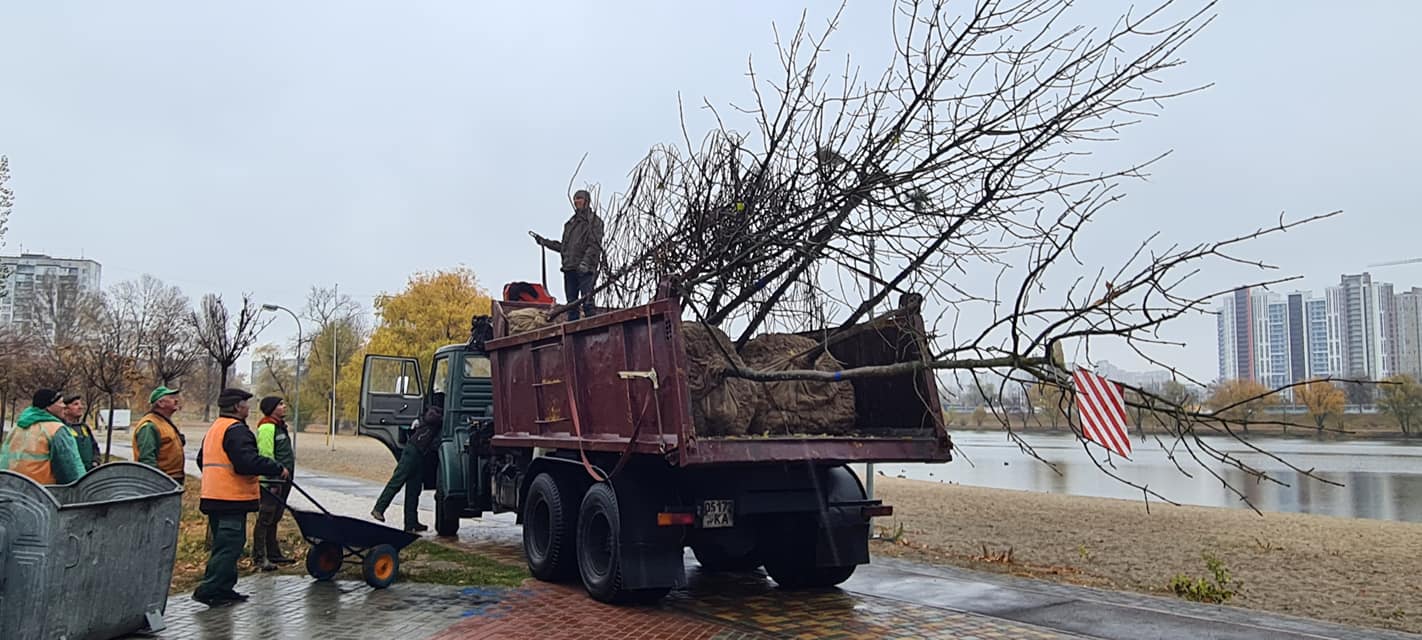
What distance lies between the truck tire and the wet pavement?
0.36 feet

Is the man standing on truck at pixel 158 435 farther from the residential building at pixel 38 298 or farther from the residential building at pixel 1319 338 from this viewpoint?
the residential building at pixel 1319 338

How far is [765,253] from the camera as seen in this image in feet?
27.4

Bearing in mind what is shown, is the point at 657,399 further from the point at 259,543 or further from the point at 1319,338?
the point at 1319,338

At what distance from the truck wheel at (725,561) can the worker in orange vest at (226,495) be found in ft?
12.3

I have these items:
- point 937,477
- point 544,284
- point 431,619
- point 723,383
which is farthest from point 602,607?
point 937,477

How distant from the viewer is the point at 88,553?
6.00 meters

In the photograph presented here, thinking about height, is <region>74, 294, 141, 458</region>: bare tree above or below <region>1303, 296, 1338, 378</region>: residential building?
below

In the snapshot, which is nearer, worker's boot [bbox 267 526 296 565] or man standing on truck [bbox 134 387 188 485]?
man standing on truck [bbox 134 387 188 485]

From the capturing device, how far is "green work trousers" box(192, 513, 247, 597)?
7.69 meters

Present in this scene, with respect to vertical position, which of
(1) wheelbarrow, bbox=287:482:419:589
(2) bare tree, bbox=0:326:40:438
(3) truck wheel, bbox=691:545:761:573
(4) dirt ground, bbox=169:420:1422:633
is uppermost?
(2) bare tree, bbox=0:326:40:438

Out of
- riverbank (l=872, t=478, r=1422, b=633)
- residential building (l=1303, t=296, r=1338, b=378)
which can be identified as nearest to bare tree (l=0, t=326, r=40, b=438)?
riverbank (l=872, t=478, r=1422, b=633)

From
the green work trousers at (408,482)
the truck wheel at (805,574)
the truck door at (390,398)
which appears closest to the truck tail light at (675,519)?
the truck wheel at (805,574)

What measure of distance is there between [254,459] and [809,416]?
14.1 ft

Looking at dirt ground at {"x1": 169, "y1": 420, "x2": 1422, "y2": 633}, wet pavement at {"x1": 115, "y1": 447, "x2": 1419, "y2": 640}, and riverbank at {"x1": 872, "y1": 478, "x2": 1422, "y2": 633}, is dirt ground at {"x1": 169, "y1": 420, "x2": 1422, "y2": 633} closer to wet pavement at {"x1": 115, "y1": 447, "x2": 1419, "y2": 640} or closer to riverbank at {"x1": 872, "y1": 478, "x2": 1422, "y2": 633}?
riverbank at {"x1": 872, "y1": 478, "x2": 1422, "y2": 633}
